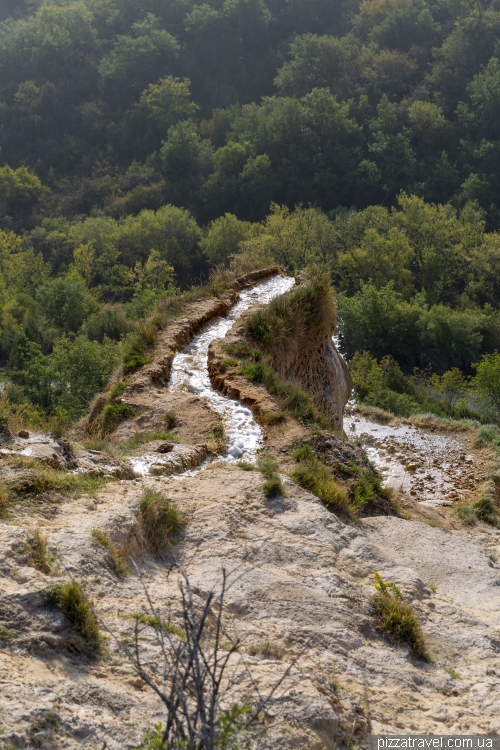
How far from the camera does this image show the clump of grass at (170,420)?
9672mm

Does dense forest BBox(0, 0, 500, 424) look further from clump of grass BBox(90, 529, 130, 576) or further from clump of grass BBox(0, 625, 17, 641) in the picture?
clump of grass BBox(0, 625, 17, 641)

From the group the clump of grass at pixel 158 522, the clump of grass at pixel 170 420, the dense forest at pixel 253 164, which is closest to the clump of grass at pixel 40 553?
the clump of grass at pixel 158 522

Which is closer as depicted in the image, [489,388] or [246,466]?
[246,466]

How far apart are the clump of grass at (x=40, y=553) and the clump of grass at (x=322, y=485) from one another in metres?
3.65

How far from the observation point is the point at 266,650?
4.29 m

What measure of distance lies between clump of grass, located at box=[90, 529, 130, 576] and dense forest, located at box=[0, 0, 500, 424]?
811 inches

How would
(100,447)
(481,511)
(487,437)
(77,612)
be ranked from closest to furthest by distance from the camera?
(77,612), (100,447), (481,511), (487,437)

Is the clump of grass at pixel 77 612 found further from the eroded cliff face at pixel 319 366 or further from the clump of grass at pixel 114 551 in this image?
the eroded cliff face at pixel 319 366

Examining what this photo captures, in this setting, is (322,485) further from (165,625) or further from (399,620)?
(165,625)

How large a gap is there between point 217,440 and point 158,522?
10.3ft

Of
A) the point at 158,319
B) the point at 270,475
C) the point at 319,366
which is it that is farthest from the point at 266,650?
the point at 319,366

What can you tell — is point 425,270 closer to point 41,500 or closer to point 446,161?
point 446,161

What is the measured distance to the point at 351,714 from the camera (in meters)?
3.93

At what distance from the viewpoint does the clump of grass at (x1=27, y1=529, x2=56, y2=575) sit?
4.49 m
